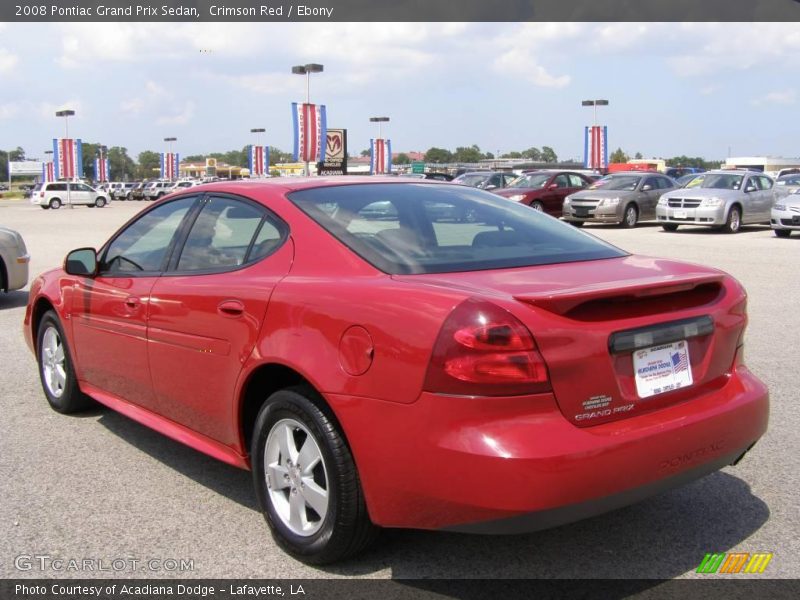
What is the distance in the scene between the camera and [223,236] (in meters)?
4.25

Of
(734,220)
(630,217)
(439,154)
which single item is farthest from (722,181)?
(439,154)

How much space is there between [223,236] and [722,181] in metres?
21.6

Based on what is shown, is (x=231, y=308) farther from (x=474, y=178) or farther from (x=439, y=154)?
(x=439, y=154)

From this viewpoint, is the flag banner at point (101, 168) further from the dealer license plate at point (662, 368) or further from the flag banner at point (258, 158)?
the dealer license plate at point (662, 368)

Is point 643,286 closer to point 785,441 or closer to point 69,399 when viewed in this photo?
point 785,441

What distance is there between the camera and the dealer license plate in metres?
3.12

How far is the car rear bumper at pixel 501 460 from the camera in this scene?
2.82m

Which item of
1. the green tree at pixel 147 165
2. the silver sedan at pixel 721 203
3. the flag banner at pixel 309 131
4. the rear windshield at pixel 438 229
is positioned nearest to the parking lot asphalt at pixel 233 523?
the rear windshield at pixel 438 229

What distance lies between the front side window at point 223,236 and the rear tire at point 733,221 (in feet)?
65.3

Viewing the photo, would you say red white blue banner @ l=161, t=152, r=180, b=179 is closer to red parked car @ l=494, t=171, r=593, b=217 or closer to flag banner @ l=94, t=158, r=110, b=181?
flag banner @ l=94, t=158, r=110, b=181

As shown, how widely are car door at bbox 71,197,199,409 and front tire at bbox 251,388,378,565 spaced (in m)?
1.14

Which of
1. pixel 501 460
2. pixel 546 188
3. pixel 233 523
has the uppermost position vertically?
pixel 546 188

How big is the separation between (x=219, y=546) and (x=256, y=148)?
6982 cm

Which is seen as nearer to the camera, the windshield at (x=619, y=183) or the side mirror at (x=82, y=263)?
the side mirror at (x=82, y=263)
